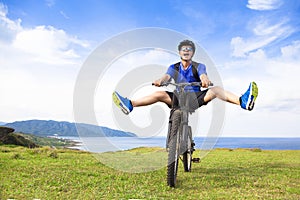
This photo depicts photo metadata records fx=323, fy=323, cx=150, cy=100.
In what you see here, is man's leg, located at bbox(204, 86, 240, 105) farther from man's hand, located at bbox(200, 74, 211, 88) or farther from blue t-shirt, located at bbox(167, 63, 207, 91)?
blue t-shirt, located at bbox(167, 63, 207, 91)

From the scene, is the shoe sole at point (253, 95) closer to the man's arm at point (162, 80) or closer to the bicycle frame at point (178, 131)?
the bicycle frame at point (178, 131)

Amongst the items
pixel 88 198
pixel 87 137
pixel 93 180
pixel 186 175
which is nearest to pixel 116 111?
pixel 87 137

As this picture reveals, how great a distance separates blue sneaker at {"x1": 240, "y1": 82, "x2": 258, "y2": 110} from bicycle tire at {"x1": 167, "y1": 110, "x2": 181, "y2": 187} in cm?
126

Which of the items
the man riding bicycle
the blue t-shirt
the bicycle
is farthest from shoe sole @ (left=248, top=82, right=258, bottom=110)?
the blue t-shirt

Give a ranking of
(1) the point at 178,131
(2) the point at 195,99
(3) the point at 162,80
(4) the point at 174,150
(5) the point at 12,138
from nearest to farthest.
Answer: (4) the point at 174,150 → (1) the point at 178,131 → (3) the point at 162,80 → (2) the point at 195,99 → (5) the point at 12,138

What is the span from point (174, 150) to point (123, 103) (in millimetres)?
1562

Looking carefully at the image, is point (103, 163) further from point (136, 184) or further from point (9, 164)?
point (136, 184)

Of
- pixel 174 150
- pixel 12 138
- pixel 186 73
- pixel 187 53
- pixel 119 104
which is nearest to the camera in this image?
pixel 174 150

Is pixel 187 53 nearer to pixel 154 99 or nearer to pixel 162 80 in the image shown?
pixel 162 80

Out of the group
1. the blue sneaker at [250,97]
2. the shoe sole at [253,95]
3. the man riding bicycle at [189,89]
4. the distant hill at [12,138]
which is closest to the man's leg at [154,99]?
the man riding bicycle at [189,89]

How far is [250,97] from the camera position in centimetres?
598

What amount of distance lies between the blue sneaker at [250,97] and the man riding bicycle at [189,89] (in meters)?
0.03

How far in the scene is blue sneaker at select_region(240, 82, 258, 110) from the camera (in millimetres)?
5980

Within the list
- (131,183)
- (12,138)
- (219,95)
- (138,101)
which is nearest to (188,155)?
(219,95)
